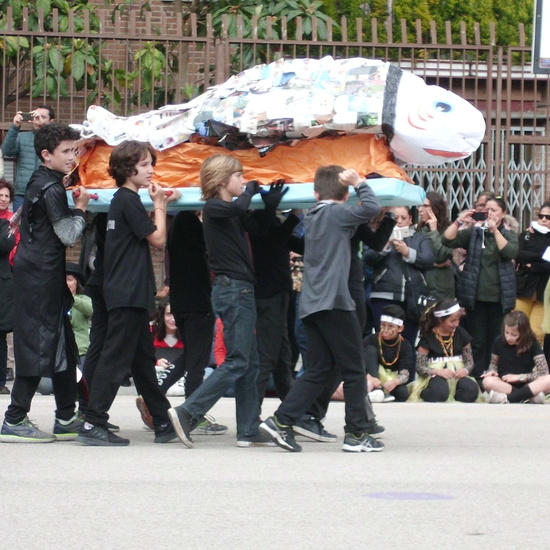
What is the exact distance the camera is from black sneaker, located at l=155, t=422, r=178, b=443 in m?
8.20

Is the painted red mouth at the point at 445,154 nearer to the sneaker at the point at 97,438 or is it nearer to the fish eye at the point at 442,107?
the fish eye at the point at 442,107

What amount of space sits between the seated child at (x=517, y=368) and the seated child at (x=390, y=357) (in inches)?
29.6

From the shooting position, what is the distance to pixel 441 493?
6.53 meters

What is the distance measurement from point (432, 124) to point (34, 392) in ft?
9.97

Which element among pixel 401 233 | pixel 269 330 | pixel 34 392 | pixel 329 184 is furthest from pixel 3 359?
pixel 329 184

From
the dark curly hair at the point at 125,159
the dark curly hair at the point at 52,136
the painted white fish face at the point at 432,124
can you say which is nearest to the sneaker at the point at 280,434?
the dark curly hair at the point at 125,159

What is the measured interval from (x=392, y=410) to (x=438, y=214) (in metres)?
2.82

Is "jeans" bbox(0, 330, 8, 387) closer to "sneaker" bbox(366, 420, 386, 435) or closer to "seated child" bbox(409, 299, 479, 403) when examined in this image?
"seated child" bbox(409, 299, 479, 403)

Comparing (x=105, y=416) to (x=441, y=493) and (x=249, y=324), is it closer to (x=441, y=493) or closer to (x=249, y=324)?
(x=249, y=324)

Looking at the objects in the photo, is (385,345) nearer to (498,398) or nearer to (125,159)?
(498,398)

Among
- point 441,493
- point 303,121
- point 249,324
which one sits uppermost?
point 303,121

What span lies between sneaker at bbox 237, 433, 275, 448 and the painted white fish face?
6.71 ft

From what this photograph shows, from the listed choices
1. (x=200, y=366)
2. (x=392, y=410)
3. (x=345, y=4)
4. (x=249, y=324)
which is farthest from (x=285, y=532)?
(x=345, y=4)

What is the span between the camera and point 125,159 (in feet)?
25.6
